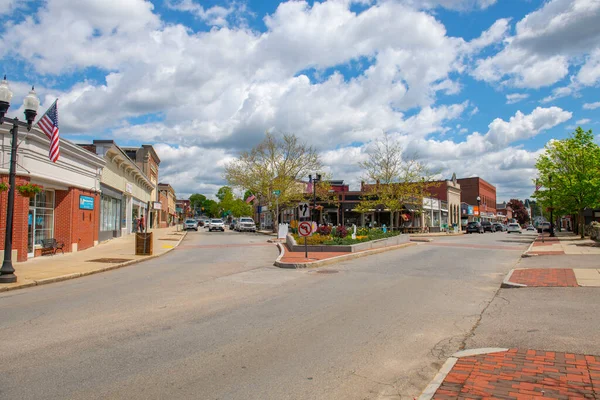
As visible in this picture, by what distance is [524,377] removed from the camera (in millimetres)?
4789

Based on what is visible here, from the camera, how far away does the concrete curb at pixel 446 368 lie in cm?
446

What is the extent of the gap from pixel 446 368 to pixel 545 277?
8784 mm

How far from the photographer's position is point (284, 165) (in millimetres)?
48219

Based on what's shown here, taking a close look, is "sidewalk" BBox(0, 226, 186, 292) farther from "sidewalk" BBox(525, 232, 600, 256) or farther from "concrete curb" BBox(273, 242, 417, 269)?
"sidewalk" BBox(525, 232, 600, 256)

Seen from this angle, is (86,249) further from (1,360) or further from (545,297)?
(545,297)

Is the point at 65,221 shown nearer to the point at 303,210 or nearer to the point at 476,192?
the point at 303,210

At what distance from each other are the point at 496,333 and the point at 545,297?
3.57m

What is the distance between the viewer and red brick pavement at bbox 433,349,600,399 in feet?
14.3

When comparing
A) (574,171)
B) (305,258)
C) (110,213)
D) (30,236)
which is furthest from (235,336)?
(574,171)

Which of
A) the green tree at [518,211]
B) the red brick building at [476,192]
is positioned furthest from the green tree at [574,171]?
the green tree at [518,211]

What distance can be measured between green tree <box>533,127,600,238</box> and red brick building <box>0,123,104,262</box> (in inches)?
1258

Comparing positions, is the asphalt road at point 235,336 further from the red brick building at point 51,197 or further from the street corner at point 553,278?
the red brick building at point 51,197

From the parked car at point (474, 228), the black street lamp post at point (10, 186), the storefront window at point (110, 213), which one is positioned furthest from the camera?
the parked car at point (474, 228)

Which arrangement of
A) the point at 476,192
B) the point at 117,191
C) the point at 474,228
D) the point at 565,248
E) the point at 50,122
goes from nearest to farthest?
the point at 50,122
the point at 565,248
the point at 117,191
the point at 474,228
the point at 476,192
